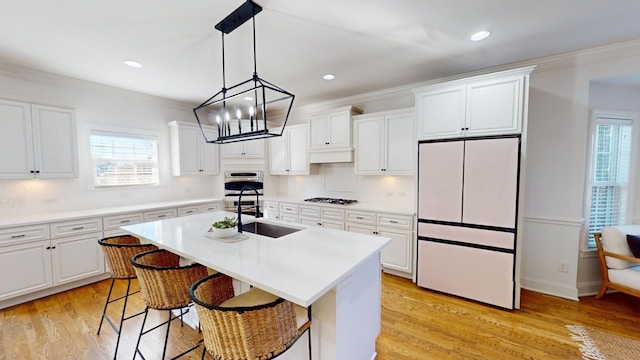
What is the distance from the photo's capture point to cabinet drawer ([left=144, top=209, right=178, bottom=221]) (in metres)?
3.88

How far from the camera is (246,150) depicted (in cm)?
512

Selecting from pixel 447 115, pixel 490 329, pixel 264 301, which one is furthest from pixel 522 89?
pixel 264 301

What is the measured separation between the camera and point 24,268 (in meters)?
2.92

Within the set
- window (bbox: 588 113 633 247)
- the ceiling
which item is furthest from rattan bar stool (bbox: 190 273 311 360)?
window (bbox: 588 113 633 247)

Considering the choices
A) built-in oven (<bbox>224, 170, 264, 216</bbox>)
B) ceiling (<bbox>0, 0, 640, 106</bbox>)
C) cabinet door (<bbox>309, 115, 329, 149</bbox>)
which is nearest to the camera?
ceiling (<bbox>0, 0, 640, 106</bbox>)

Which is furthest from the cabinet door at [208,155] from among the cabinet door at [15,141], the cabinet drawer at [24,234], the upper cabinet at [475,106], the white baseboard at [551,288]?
the white baseboard at [551,288]

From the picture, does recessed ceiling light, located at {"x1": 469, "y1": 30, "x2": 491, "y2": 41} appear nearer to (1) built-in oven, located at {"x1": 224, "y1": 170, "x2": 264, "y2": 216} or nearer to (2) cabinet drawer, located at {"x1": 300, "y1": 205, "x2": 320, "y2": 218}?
(2) cabinet drawer, located at {"x1": 300, "y1": 205, "x2": 320, "y2": 218}

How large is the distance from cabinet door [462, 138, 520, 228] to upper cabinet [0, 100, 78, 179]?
16.2 ft

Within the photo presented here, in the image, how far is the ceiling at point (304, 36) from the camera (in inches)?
79.3

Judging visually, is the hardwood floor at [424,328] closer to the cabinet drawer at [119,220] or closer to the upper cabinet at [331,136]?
the cabinet drawer at [119,220]

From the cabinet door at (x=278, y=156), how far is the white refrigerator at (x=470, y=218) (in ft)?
8.78

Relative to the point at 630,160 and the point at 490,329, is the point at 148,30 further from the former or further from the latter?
the point at 630,160

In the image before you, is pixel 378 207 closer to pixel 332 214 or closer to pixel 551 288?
pixel 332 214

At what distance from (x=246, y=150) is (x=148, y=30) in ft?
9.48
